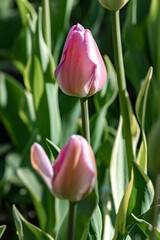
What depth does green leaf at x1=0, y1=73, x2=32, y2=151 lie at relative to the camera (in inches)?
58.9

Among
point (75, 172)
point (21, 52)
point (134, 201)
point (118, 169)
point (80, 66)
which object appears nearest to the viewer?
point (75, 172)

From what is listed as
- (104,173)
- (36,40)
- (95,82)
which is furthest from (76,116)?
(95,82)

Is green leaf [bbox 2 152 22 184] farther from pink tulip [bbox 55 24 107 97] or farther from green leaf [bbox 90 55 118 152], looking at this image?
pink tulip [bbox 55 24 107 97]

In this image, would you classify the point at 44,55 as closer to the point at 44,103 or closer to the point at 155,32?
the point at 44,103

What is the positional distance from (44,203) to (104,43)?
2.48 feet

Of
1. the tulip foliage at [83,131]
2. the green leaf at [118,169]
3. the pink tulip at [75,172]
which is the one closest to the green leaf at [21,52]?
the tulip foliage at [83,131]

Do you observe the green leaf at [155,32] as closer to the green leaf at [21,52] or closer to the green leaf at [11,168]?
the green leaf at [21,52]

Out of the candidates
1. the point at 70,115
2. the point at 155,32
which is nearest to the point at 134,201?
the point at 70,115

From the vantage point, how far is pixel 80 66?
705mm

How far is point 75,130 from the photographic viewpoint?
1338mm

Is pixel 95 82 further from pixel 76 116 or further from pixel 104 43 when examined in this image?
pixel 104 43

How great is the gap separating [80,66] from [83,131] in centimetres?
10

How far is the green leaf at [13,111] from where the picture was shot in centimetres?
150

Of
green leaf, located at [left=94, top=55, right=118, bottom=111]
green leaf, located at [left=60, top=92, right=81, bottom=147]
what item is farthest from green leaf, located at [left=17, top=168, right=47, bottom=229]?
green leaf, located at [left=94, top=55, right=118, bottom=111]
